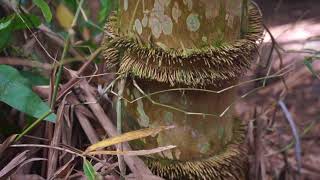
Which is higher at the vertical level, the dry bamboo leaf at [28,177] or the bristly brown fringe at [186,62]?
the bristly brown fringe at [186,62]

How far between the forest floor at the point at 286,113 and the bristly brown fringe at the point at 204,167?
0.20 meters

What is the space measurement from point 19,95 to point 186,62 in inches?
11.2

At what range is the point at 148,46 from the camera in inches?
27.0

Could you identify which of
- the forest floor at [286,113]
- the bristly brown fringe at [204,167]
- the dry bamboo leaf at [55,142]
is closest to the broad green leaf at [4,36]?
the dry bamboo leaf at [55,142]

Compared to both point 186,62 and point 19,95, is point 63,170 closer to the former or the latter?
point 19,95

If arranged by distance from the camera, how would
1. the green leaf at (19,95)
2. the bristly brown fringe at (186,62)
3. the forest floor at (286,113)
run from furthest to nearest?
1. the forest floor at (286,113)
2. the green leaf at (19,95)
3. the bristly brown fringe at (186,62)

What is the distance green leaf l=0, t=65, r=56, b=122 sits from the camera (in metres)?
0.78

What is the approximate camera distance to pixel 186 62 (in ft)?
2.21

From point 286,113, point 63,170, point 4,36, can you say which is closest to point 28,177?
point 63,170

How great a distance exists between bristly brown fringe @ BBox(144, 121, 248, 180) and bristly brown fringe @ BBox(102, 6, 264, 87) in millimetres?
111

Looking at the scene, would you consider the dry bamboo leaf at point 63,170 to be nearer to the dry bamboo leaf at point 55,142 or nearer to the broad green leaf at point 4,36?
the dry bamboo leaf at point 55,142

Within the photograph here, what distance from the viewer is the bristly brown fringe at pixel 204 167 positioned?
0.73 m

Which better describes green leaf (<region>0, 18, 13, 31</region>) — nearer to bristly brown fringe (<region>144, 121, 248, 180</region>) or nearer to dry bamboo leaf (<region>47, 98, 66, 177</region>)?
dry bamboo leaf (<region>47, 98, 66, 177</region>)

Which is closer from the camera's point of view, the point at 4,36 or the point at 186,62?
the point at 186,62
